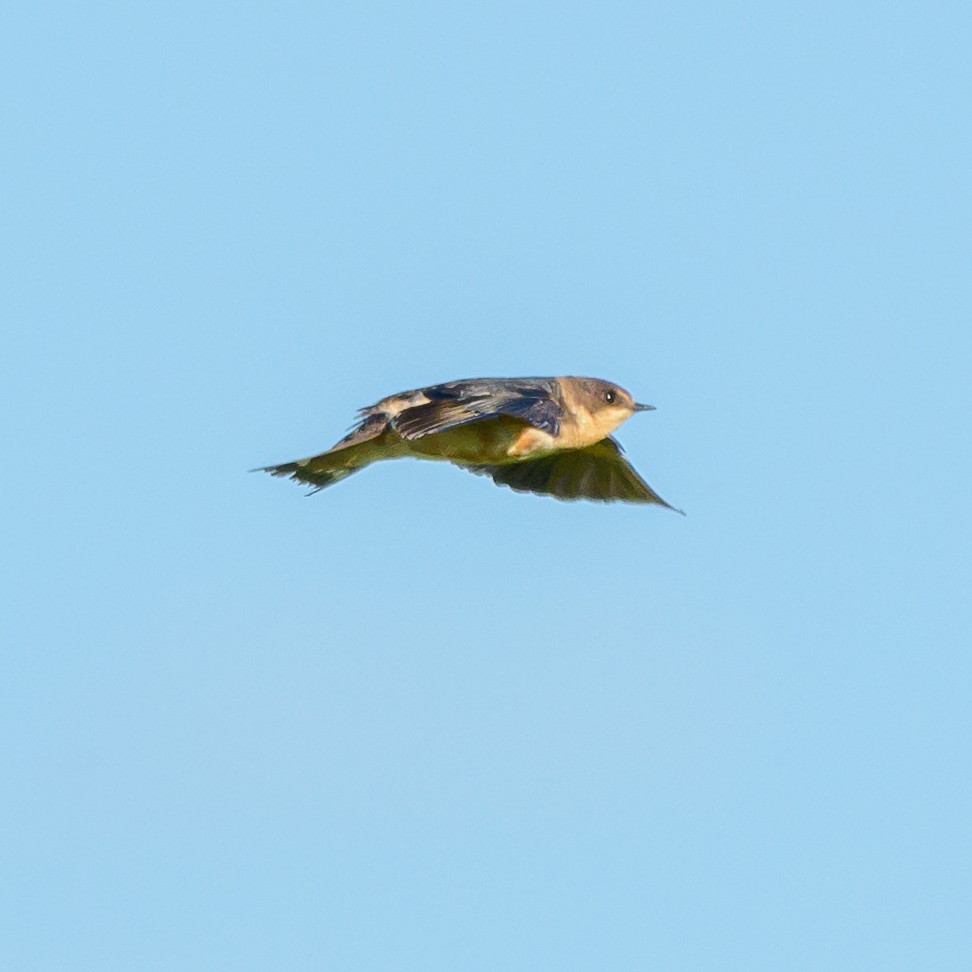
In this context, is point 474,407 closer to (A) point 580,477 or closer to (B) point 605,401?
(B) point 605,401

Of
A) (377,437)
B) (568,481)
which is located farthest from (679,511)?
(377,437)

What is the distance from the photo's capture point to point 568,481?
76.9 feet

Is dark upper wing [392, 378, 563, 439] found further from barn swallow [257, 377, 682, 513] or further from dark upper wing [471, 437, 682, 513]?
dark upper wing [471, 437, 682, 513]

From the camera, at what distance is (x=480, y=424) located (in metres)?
20.9

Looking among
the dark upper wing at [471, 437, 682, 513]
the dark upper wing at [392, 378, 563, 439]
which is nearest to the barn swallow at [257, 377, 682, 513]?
the dark upper wing at [392, 378, 563, 439]

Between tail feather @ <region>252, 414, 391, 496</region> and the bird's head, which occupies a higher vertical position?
the bird's head

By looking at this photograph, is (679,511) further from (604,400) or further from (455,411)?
(455,411)

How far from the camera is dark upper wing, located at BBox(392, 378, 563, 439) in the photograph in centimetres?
1989

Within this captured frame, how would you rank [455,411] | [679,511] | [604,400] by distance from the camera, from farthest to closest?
[679,511], [604,400], [455,411]

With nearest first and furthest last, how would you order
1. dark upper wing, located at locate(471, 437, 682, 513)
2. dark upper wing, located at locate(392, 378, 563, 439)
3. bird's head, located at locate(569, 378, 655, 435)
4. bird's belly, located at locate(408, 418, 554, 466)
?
dark upper wing, located at locate(392, 378, 563, 439), bird's belly, located at locate(408, 418, 554, 466), bird's head, located at locate(569, 378, 655, 435), dark upper wing, located at locate(471, 437, 682, 513)

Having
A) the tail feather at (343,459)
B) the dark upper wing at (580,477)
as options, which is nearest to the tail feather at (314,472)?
the tail feather at (343,459)

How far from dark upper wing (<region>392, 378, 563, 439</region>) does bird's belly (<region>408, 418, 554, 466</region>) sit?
0.31 m

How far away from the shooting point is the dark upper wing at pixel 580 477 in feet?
76.3

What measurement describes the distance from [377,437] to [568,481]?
10.3ft
